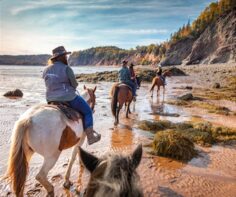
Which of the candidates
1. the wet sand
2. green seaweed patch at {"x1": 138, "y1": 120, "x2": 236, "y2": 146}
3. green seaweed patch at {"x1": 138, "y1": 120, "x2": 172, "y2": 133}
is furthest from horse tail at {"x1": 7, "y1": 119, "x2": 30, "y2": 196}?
green seaweed patch at {"x1": 138, "y1": 120, "x2": 172, "y2": 133}

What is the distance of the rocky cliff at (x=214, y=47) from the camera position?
2379 inches

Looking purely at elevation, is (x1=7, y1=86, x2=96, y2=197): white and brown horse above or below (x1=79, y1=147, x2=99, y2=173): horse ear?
below

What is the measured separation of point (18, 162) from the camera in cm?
338

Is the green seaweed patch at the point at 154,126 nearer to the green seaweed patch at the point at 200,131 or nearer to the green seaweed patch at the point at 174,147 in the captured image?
the green seaweed patch at the point at 200,131

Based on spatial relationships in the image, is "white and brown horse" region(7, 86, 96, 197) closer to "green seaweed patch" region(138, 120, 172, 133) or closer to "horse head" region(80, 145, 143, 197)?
"horse head" region(80, 145, 143, 197)

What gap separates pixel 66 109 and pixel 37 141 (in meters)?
0.81

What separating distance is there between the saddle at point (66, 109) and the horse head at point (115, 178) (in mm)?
2558

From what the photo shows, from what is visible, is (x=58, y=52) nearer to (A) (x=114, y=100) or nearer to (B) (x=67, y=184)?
(B) (x=67, y=184)

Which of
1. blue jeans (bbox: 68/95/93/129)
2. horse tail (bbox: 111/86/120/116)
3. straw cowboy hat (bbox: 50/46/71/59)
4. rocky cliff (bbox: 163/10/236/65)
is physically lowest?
horse tail (bbox: 111/86/120/116)

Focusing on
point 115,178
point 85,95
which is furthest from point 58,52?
point 115,178

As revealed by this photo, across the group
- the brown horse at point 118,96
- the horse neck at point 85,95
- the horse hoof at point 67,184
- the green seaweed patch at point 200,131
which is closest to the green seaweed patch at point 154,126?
the green seaweed patch at point 200,131

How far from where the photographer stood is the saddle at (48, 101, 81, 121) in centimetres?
404

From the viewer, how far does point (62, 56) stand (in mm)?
4352

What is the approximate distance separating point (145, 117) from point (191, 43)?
79.7 metres
